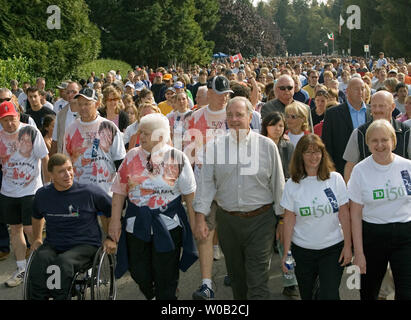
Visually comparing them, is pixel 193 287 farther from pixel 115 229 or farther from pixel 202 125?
pixel 202 125

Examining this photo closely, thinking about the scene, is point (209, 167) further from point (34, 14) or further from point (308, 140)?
point (34, 14)

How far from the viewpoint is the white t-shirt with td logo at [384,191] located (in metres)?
4.43

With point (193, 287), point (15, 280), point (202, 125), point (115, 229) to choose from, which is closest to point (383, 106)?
point (202, 125)

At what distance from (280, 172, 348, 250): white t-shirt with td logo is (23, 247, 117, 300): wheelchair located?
1748 mm

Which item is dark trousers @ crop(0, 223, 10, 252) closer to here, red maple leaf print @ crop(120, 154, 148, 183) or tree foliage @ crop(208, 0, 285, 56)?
red maple leaf print @ crop(120, 154, 148, 183)

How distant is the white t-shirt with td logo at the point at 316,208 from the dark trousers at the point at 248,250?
289 millimetres

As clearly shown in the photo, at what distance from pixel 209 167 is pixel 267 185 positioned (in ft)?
1.72

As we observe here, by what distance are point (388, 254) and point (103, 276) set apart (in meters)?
Answer: 2.60

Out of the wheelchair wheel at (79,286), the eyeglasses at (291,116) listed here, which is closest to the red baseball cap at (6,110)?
the wheelchair wheel at (79,286)

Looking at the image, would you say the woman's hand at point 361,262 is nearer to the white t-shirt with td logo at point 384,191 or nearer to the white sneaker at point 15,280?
the white t-shirt with td logo at point 384,191

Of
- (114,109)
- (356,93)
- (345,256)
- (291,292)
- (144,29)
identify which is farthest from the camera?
(144,29)

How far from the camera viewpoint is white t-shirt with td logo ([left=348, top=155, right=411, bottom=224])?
4.43 m

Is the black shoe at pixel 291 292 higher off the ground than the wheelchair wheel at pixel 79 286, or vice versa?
the wheelchair wheel at pixel 79 286

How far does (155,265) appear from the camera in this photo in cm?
496
